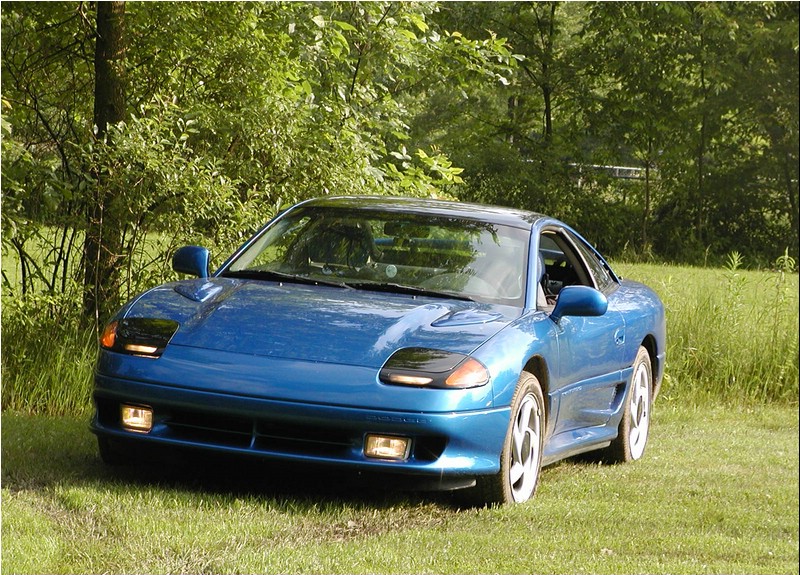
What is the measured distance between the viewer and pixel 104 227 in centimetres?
952

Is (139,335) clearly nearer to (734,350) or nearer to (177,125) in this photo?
(177,125)

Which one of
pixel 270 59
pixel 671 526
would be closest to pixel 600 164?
pixel 270 59

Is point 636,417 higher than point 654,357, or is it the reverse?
point 654,357

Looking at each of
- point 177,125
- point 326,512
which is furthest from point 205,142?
point 326,512

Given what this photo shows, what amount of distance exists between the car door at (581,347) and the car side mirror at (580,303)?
0.11 metres

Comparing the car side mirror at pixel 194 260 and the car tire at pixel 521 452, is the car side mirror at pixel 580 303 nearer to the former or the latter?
the car tire at pixel 521 452

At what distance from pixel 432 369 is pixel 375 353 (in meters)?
0.27

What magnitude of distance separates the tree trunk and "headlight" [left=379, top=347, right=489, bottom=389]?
418cm

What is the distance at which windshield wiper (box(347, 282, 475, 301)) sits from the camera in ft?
21.9

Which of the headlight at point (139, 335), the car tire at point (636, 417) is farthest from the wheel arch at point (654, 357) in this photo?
the headlight at point (139, 335)

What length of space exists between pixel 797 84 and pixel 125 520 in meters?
23.4

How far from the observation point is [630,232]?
28922 mm

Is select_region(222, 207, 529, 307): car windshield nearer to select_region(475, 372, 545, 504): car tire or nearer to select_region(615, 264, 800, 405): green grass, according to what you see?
select_region(475, 372, 545, 504): car tire

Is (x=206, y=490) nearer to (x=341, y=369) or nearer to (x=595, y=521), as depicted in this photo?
(x=341, y=369)
